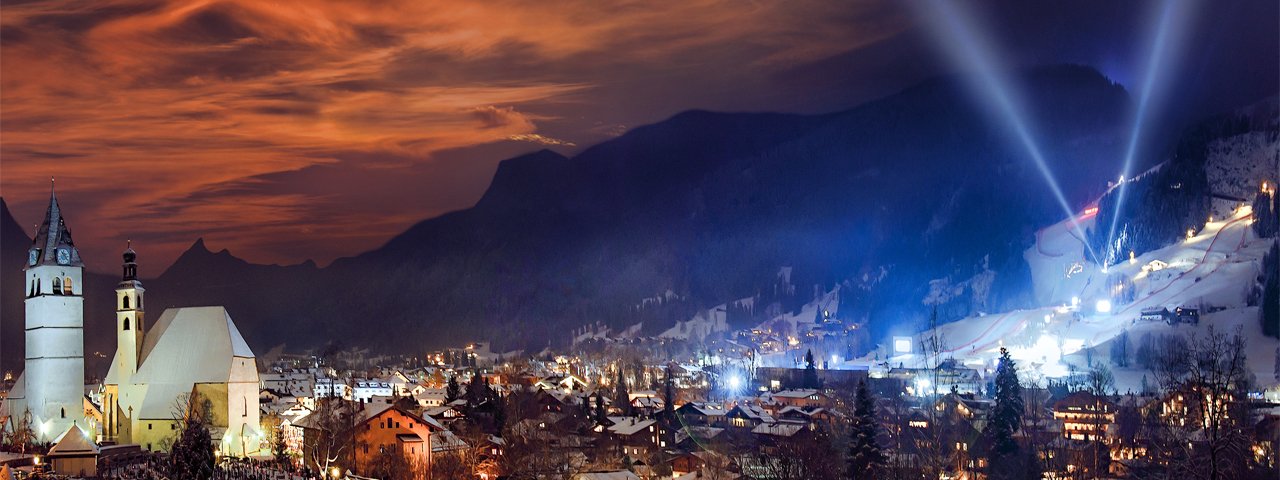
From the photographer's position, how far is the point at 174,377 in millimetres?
48969

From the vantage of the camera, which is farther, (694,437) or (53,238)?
(694,437)

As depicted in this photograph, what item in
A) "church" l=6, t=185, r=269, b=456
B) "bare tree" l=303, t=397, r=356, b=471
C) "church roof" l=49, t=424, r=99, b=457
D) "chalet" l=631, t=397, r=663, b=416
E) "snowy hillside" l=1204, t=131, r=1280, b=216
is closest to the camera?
"church roof" l=49, t=424, r=99, b=457

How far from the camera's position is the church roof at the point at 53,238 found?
163 ft

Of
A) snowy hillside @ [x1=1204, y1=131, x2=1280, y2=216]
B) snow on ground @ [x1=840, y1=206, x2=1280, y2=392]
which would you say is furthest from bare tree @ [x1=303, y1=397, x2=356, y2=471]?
snowy hillside @ [x1=1204, y1=131, x2=1280, y2=216]

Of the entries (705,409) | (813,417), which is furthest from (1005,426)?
(705,409)

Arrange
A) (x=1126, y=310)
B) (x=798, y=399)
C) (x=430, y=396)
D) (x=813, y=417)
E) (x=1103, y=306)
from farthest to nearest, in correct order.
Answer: (x=1103, y=306) → (x=1126, y=310) → (x=430, y=396) → (x=798, y=399) → (x=813, y=417)

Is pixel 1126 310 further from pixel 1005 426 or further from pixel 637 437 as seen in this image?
pixel 637 437

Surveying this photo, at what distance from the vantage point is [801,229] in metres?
187

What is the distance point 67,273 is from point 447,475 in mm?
17759

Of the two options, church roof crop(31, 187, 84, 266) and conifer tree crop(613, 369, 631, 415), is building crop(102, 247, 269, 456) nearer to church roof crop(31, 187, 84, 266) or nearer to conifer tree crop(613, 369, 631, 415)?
church roof crop(31, 187, 84, 266)

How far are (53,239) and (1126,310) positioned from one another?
2914 inches

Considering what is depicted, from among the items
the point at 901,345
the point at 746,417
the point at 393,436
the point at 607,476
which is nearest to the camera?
the point at 607,476

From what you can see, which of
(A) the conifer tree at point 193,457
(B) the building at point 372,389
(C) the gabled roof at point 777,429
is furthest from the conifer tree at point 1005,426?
(B) the building at point 372,389

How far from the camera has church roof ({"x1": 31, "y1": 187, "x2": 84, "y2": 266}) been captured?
49.6 m
